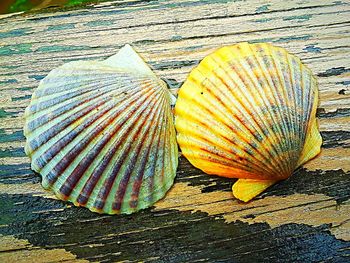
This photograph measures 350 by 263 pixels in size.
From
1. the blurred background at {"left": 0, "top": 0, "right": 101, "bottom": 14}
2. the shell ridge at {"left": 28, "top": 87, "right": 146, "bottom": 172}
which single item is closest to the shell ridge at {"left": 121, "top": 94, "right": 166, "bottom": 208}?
the shell ridge at {"left": 28, "top": 87, "right": 146, "bottom": 172}

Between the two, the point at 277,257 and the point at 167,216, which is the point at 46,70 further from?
the point at 277,257

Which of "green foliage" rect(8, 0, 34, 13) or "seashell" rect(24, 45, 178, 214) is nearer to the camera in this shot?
"seashell" rect(24, 45, 178, 214)

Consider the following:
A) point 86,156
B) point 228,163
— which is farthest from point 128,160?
point 228,163

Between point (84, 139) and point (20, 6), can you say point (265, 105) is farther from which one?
point (20, 6)

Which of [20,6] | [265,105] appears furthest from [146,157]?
[20,6]

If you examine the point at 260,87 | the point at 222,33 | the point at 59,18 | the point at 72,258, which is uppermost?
the point at 59,18

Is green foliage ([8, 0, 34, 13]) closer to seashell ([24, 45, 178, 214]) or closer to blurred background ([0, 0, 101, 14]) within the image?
blurred background ([0, 0, 101, 14])
